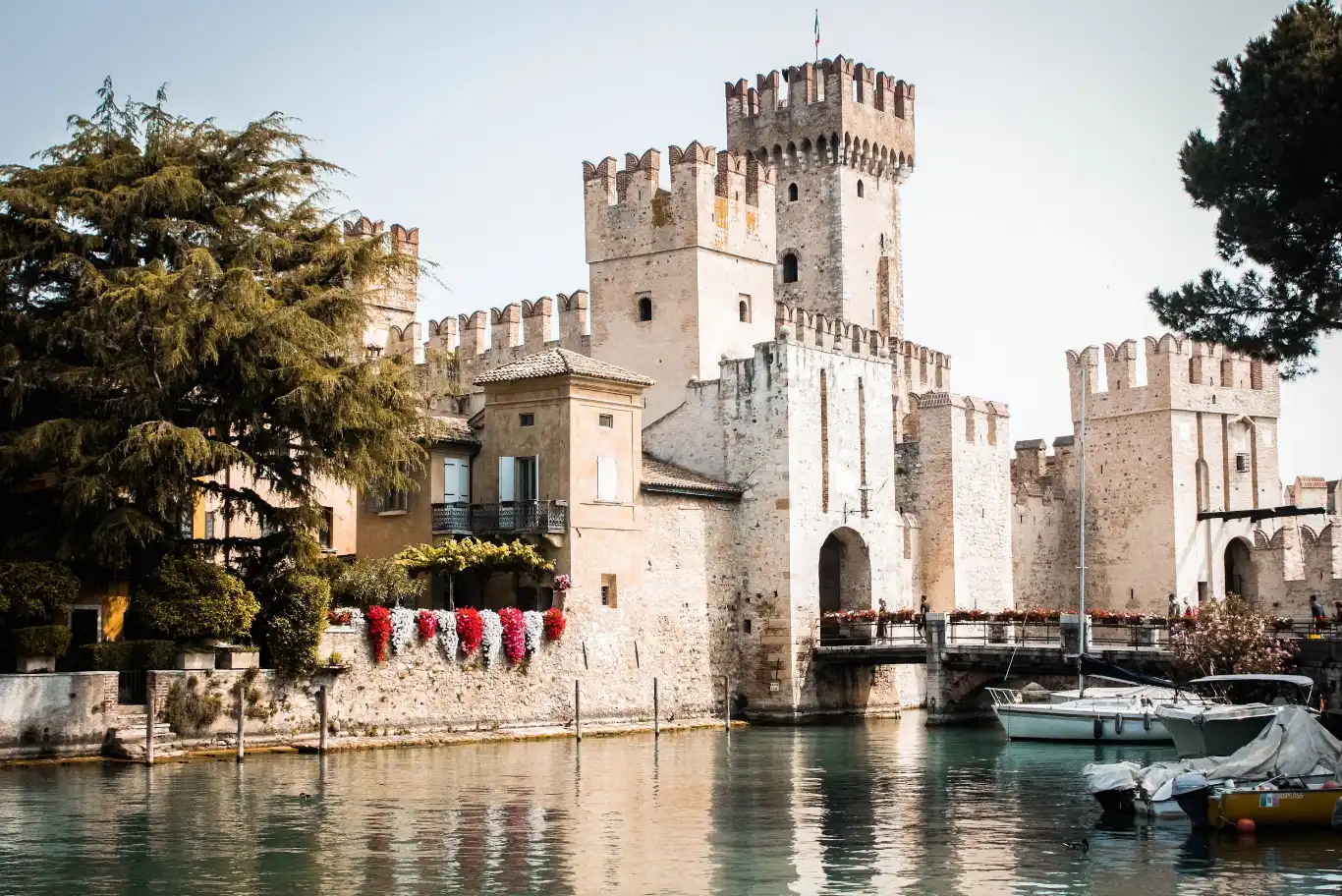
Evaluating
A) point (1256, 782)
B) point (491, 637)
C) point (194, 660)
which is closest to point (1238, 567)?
point (491, 637)

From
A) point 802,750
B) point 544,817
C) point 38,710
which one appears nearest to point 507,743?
point 802,750

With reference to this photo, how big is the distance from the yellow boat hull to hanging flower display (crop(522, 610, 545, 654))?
16634mm

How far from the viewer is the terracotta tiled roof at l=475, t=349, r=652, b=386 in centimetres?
3850

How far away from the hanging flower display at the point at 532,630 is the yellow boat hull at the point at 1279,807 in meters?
16.6

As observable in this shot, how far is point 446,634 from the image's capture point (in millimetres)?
34750

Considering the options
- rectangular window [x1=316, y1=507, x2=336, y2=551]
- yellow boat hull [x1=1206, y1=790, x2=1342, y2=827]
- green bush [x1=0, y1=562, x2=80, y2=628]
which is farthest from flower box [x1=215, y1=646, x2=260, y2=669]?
yellow boat hull [x1=1206, y1=790, x2=1342, y2=827]

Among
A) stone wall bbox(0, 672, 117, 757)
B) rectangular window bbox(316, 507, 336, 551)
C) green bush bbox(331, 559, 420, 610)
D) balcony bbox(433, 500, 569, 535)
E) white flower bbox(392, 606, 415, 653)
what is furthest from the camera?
rectangular window bbox(316, 507, 336, 551)

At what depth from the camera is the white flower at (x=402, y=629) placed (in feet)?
111

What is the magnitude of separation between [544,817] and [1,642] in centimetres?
1081

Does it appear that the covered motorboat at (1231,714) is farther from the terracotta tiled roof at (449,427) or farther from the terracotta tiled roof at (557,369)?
the terracotta tiled roof at (449,427)

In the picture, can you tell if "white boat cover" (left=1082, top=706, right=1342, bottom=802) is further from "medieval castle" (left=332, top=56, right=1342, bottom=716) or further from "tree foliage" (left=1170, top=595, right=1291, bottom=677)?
"medieval castle" (left=332, top=56, right=1342, bottom=716)

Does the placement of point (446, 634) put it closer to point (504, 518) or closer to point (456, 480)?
point (504, 518)

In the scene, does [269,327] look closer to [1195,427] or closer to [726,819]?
[726,819]

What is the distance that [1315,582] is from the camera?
49.7 m
